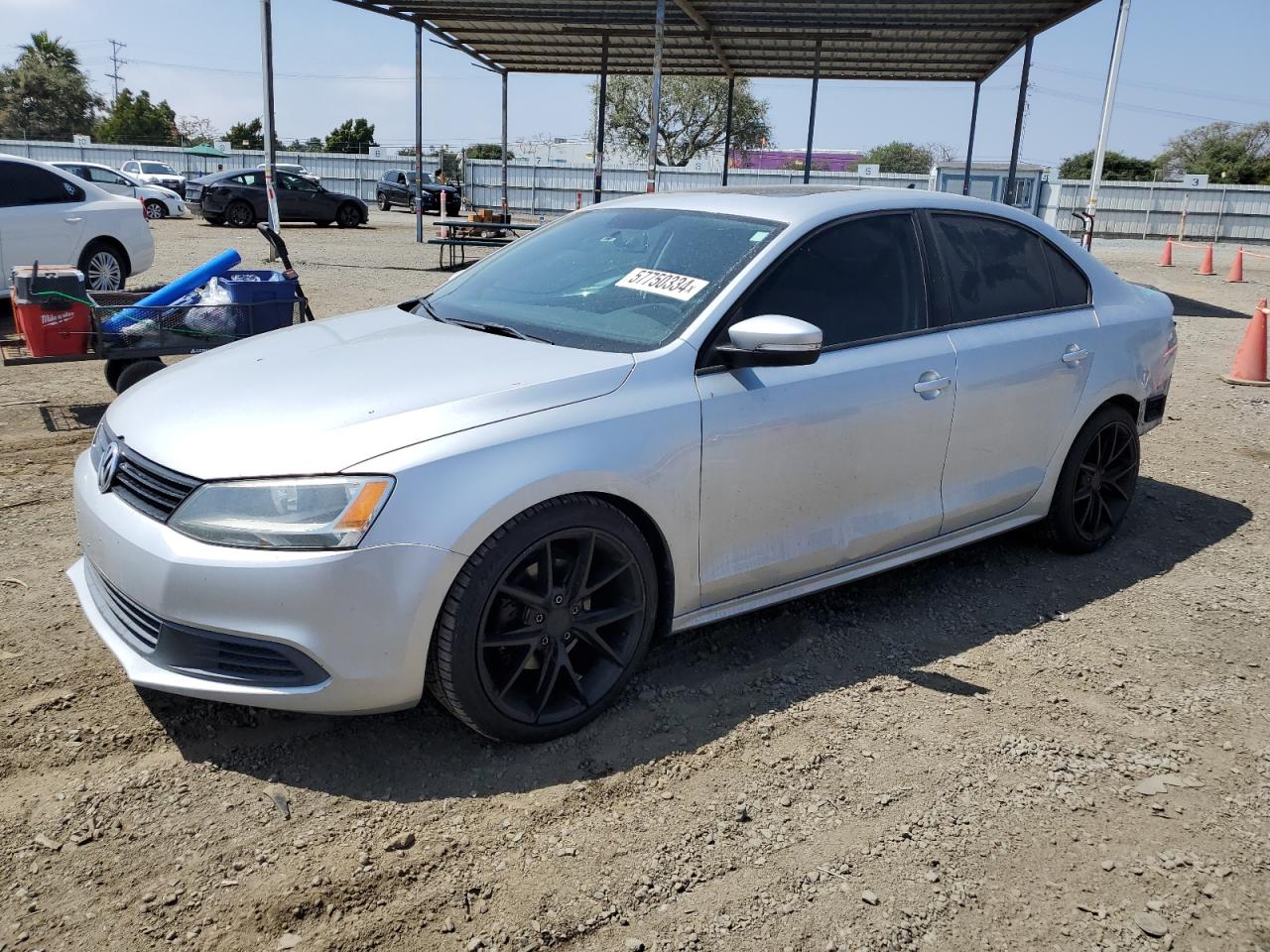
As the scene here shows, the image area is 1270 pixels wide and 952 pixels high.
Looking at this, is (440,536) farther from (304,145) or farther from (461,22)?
(304,145)

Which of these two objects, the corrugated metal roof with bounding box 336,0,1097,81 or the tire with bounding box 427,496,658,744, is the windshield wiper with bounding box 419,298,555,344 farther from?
the corrugated metal roof with bounding box 336,0,1097,81

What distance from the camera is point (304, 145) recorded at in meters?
68.5

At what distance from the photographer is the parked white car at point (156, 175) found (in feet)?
108

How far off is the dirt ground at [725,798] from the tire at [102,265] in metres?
6.97

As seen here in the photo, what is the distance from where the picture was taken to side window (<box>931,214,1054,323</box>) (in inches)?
160

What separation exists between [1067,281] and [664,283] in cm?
216

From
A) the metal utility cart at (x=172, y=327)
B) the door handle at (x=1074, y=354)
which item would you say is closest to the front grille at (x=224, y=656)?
the door handle at (x=1074, y=354)

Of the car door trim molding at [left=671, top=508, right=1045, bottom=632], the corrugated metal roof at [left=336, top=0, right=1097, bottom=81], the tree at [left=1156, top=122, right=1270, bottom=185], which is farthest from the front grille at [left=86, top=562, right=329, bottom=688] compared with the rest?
the tree at [left=1156, top=122, right=1270, bottom=185]

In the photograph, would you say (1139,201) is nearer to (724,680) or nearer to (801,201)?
(801,201)

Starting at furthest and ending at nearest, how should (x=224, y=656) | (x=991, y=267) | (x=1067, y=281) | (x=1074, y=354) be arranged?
1. (x=1067, y=281)
2. (x=1074, y=354)
3. (x=991, y=267)
4. (x=224, y=656)

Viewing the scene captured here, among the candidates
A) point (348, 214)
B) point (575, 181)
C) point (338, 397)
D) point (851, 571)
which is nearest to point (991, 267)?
point (851, 571)

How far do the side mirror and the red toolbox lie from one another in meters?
4.75

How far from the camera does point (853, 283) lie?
3729 mm

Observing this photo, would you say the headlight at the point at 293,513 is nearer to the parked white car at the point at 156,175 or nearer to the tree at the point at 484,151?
the parked white car at the point at 156,175
